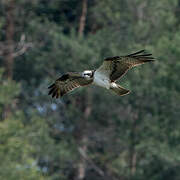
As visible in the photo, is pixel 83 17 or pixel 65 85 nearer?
pixel 65 85

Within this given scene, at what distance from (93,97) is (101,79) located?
39.5 ft

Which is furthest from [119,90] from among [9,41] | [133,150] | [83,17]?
[83,17]

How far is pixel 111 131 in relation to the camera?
21203 millimetres

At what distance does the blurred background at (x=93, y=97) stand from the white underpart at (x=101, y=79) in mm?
8913

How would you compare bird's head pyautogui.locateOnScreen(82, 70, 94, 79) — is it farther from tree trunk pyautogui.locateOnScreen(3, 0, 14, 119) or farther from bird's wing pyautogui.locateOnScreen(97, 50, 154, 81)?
tree trunk pyautogui.locateOnScreen(3, 0, 14, 119)

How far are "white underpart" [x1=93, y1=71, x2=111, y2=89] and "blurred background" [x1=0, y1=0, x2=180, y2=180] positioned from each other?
8913 mm

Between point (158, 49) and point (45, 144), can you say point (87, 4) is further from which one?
point (45, 144)

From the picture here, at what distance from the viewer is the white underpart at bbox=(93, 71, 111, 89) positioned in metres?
8.55

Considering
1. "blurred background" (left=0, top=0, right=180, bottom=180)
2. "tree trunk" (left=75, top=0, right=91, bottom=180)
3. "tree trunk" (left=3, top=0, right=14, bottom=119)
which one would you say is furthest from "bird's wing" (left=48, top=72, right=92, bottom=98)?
"tree trunk" (left=75, top=0, right=91, bottom=180)

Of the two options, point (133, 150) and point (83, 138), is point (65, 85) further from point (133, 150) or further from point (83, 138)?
point (83, 138)

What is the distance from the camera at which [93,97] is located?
20.6 meters

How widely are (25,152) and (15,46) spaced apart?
4.86 metres

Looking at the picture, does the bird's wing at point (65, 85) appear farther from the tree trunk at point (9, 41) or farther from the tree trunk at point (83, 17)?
the tree trunk at point (83, 17)

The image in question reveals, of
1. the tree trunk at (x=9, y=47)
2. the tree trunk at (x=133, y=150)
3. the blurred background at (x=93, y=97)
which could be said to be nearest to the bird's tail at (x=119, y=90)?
the blurred background at (x=93, y=97)
